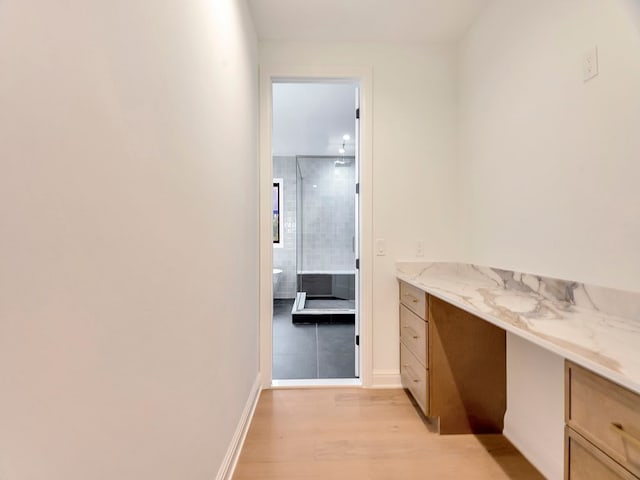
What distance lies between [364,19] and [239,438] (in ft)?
8.86

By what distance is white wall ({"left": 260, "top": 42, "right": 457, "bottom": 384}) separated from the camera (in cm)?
249

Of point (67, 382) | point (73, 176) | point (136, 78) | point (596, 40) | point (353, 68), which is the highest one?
point (353, 68)

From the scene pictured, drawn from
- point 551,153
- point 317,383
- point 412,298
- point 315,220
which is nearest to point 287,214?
point 315,220

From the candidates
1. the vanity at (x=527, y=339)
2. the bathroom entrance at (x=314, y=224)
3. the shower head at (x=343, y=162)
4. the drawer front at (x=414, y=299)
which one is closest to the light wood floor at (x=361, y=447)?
the vanity at (x=527, y=339)

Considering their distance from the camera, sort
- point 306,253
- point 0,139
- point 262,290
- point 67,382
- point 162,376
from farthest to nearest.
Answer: point 306,253, point 262,290, point 162,376, point 67,382, point 0,139

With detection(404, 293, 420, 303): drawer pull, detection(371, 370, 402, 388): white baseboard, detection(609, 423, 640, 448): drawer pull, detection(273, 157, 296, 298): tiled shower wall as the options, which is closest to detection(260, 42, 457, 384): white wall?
detection(371, 370, 402, 388): white baseboard

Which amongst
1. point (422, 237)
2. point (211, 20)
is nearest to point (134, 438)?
point (211, 20)

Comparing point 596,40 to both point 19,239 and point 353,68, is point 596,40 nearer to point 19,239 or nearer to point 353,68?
point 353,68

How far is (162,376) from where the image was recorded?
2.87ft

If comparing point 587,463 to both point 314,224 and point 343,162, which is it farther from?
point 343,162

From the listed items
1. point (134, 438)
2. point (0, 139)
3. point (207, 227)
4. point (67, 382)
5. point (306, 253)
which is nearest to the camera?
point (0, 139)

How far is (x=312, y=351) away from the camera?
11.0ft

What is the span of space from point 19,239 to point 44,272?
0.07 metres

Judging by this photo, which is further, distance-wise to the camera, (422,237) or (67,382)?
(422,237)
